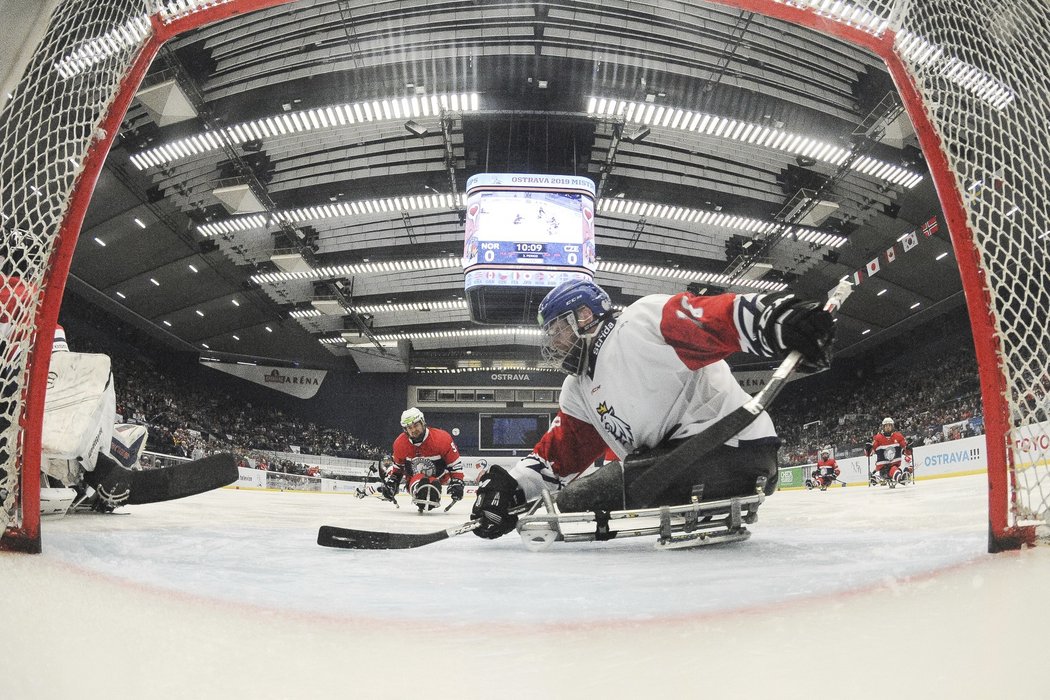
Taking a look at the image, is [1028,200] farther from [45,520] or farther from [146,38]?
[45,520]

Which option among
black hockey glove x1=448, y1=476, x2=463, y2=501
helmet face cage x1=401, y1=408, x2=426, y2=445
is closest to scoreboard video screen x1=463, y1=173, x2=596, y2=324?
helmet face cage x1=401, y1=408, x2=426, y2=445

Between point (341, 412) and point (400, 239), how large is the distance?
1191 cm

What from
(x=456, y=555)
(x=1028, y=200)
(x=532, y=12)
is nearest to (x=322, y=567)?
(x=456, y=555)

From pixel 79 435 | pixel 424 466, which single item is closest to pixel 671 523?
pixel 79 435

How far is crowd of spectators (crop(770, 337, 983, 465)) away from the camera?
1373 cm

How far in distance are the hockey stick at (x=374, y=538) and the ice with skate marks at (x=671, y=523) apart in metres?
0.27

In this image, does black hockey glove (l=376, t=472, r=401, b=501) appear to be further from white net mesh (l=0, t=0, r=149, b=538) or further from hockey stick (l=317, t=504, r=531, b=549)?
white net mesh (l=0, t=0, r=149, b=538)

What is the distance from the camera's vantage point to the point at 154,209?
11.1 metres

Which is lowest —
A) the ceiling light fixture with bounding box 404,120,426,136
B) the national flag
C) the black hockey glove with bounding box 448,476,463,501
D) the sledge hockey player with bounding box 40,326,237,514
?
the black hockey glove with bounding box 448,476,463,501

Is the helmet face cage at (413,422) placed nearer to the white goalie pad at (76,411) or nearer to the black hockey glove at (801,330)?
the white goalie pad at (76,411)

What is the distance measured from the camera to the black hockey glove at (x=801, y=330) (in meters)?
1.57

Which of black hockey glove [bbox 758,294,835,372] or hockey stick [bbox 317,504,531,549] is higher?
black hockey glove [bbox 758,294,835,372]

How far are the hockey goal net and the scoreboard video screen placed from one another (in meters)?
5.62

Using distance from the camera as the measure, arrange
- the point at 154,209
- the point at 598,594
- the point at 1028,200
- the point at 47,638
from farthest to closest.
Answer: the point at 154,209 < the point at 1028,200 < the point at 598,594 < the point at 47,638
